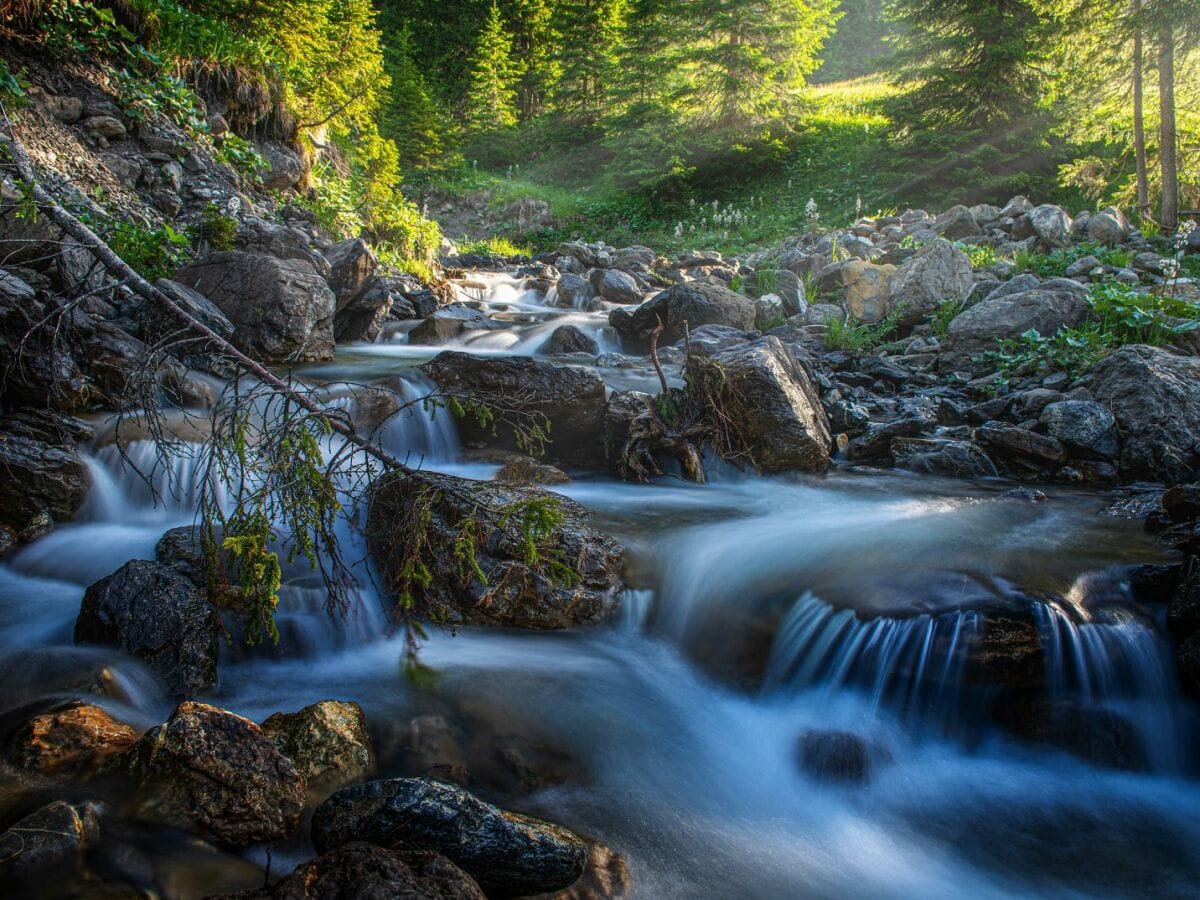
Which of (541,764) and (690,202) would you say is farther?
(690,202)

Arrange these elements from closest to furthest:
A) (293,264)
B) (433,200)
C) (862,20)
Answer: (293,264)
(433,200)
(862,20)

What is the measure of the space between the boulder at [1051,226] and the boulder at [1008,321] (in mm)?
4975

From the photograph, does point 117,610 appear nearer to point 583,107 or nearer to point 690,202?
point 690,202

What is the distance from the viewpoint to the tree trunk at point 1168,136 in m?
13.0

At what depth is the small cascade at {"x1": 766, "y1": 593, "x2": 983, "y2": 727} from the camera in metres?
3.84

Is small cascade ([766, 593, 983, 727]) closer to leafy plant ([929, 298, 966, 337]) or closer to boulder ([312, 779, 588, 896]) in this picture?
boulder ([312, 779, 588, 896])

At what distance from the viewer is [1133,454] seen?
21.5 ft

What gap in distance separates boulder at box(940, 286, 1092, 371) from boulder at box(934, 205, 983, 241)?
6.68 meters

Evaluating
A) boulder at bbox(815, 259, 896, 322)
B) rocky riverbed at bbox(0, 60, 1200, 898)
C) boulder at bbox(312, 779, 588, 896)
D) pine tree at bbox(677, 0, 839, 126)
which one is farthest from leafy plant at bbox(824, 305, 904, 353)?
pine tree at bbox(677, 0, 839, 126)

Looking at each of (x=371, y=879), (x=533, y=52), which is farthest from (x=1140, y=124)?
(x=533, y=52)

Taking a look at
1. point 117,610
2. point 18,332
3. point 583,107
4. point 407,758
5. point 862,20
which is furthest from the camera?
point 862,20

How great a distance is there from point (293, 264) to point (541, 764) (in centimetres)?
714

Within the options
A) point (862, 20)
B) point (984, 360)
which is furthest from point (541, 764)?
point (862, 20)

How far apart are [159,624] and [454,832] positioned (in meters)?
2.07
